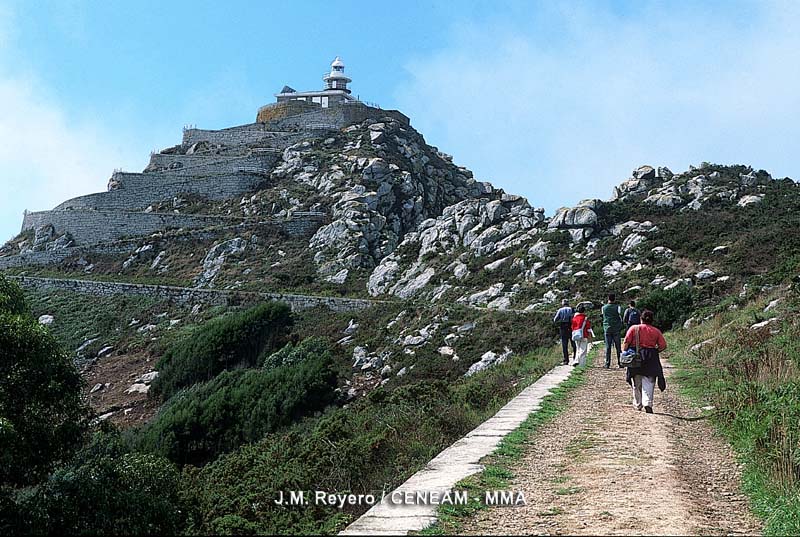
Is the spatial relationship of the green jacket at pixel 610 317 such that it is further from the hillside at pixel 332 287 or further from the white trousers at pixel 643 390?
the white trousers at pixel 643 390

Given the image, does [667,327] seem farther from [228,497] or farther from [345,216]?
[345,216]

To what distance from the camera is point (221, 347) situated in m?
28.7

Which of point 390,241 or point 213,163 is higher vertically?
point 213,163

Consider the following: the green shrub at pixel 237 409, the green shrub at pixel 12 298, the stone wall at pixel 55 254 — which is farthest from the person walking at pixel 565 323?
the stone wall at pixel 55 254

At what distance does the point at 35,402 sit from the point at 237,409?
27.2 ft

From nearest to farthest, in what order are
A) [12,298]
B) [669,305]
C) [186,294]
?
[12,298] → [669,305] → [186,294]

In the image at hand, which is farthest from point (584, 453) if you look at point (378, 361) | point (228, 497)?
point (378, 361)

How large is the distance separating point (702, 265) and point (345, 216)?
22911 mm

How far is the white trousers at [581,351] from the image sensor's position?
14.9 meters

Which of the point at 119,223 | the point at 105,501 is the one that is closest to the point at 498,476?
the point at 105,501

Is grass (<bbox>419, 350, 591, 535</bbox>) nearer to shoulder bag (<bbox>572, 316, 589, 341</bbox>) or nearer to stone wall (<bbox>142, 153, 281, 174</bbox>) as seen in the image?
shoulder bag (<bbox>572, 316, 589, 341</bbox>)

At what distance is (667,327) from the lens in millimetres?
21984

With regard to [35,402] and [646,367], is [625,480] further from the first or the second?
Answer: [35,402]

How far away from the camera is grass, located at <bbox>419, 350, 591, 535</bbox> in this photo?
504 cm
